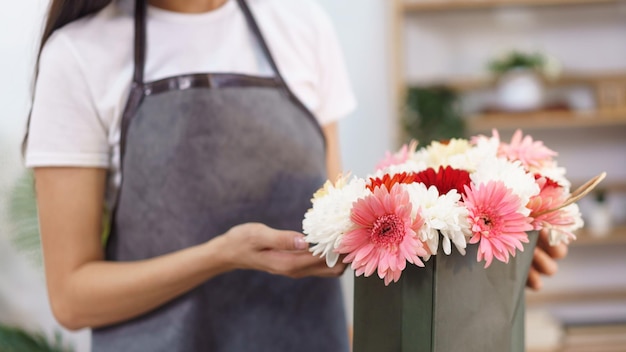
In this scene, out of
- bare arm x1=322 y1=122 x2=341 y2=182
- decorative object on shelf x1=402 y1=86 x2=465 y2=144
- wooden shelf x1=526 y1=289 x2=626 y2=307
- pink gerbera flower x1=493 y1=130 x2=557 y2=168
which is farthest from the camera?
wooden shelf x1=526 y1=289 x2=626 y2=307

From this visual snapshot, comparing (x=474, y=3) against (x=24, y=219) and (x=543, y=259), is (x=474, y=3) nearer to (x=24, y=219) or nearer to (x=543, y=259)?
(x=24, y=219)

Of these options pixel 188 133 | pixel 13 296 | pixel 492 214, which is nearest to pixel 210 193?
pixel 188 133

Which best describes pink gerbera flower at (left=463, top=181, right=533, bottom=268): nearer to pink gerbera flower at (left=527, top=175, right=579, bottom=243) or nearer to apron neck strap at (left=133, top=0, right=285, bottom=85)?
pink gerbera flower at (left=527, top=175, right=579, bottom=243)

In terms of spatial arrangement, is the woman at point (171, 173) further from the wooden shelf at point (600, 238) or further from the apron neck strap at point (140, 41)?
the wooden shelf at point (600, 238)

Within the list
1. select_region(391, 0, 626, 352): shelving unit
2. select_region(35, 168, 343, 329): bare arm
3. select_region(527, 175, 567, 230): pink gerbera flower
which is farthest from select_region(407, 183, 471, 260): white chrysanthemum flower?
select_region(391, 0, 626, 352): shelving unit

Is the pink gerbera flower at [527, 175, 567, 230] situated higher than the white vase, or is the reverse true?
the white vase

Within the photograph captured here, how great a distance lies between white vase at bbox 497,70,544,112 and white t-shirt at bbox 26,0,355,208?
7.31 feet

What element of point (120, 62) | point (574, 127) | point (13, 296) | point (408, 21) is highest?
point (408, 21)

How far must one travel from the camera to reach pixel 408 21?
3.79 meters

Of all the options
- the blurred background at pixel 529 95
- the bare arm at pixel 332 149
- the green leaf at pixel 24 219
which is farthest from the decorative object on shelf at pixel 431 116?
the bare arm at pixel 332 149

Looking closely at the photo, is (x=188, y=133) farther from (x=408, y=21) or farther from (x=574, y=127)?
(x=574, y=127)

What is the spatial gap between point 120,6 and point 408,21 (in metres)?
2.72

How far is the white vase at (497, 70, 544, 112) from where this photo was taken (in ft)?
11.3

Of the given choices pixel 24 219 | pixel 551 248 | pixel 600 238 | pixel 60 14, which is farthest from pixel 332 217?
pixel 600 238
